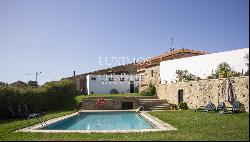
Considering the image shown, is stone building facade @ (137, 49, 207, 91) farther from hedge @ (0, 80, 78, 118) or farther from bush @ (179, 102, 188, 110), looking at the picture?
bush @ (179, 102, 188, 110)

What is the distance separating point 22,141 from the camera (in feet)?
30.7

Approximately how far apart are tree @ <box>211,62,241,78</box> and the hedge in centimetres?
1463

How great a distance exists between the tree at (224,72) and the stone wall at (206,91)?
0.91m

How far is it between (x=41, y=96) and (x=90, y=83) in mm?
14047

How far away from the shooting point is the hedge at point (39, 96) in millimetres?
19422

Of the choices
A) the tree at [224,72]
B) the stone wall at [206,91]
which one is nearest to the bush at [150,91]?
the stone wall at [206,91]

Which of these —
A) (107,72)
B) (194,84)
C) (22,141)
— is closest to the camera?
(22,141)

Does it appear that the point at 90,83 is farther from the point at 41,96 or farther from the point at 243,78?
the point at 243,78

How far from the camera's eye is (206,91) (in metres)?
22.5

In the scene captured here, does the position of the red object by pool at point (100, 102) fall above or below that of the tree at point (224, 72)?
below

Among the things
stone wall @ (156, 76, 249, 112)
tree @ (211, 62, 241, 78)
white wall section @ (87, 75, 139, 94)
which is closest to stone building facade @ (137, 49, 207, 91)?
→ white wall section @ (87, 75, 139, 94)

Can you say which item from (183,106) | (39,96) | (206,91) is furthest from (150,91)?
→ (39,96)

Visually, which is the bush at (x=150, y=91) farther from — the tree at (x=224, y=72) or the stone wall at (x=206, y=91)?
the tree at (x=224, y=72)

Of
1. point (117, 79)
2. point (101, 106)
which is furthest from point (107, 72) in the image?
point (101, 106)
